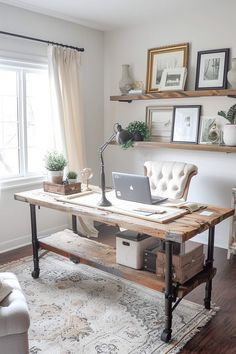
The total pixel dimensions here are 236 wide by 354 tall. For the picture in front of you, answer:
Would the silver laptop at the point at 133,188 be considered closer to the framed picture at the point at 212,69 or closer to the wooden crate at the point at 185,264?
the wooden crate at the point at 185,264

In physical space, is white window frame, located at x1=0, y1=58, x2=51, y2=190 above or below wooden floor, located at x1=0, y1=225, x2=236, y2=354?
above

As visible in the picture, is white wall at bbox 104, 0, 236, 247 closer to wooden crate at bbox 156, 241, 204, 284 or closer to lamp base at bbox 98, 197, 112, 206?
wooden crate at bbox 156, 241, 204, 284

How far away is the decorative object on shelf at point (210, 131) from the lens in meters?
3.73

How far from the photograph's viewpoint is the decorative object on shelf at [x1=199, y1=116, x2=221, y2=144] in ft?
12.2

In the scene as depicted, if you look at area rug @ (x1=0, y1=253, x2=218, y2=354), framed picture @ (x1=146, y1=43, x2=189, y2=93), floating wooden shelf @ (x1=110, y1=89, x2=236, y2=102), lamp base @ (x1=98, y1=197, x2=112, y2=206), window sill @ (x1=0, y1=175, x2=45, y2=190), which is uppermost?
framed picture @ (x1=146, y1=43, x2=189, y2=93)

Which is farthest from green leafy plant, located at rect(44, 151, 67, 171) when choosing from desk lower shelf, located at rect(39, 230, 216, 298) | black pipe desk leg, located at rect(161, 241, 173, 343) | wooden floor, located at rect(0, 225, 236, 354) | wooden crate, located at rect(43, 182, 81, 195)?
black pipe desk leg, located at rect(161, 241, 173, 343)

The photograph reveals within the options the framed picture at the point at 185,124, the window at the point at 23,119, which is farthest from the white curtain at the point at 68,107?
the framed picture at the point at 185,124

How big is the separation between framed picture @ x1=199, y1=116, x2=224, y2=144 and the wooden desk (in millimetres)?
1346

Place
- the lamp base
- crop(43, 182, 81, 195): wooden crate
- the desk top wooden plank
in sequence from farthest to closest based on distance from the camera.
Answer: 1. crop(43, 182, 81, 195): wooden crate
2. the lamp base
3. the desk top wooden plank

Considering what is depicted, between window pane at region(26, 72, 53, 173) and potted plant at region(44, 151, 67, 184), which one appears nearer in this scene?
potted plant at region(44, 151, 67, 184)

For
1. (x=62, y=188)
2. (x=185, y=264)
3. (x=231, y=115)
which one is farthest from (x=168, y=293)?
(x=231, y=115)

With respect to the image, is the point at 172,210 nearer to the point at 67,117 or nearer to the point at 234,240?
the point at 234,240

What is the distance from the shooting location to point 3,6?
3.50 metres

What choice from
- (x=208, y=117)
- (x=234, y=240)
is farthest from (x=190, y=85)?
(x=234, y=240)
